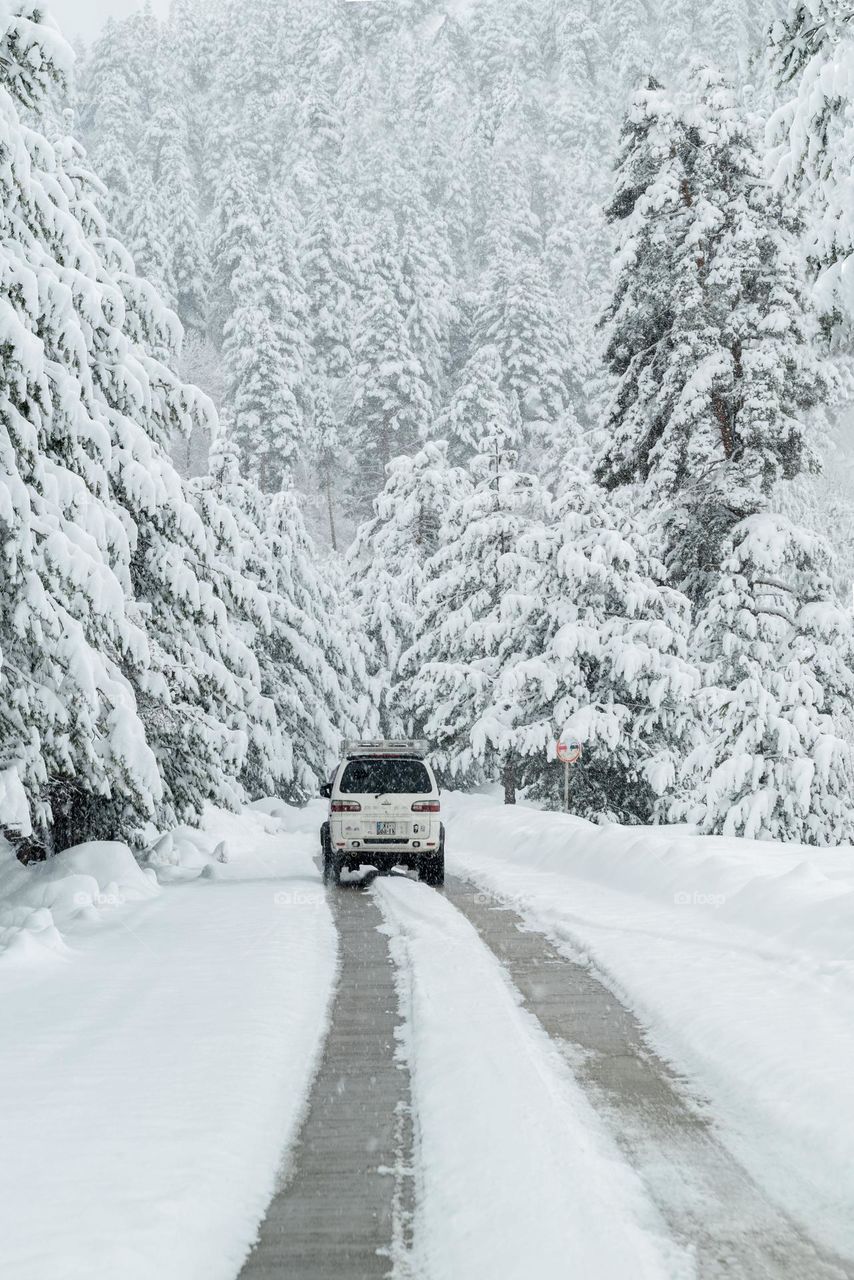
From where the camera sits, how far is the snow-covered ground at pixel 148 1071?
153 inches

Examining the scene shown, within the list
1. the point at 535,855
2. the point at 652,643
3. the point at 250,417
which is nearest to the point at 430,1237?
the point at 535,855

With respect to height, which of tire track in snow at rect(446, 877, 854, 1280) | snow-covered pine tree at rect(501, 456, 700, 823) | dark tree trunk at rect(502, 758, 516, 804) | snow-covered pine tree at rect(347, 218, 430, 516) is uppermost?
snow-covered pine tree at rect(347, 218, 430, 516)

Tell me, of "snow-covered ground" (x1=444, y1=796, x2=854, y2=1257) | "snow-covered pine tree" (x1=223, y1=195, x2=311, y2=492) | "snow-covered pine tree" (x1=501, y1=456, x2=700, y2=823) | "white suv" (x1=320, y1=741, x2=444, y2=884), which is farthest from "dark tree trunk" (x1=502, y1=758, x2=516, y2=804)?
"snow-covered pine tree" (x1=223, y1=195, x2=311, y2=492)

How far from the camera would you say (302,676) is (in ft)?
108

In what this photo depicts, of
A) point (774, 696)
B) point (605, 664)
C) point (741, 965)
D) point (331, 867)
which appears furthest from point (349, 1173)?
point (605, 664)

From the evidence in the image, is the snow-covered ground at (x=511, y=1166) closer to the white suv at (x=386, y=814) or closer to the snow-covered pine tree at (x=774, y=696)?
the white suv at (x=386, y=814)

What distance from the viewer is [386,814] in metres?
16.4

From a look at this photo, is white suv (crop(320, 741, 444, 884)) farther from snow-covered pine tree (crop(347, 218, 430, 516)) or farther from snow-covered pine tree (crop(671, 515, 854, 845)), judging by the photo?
snow-covered pine tree (crop(347, 218, 430, 516))

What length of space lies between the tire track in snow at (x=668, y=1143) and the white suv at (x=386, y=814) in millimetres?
7306

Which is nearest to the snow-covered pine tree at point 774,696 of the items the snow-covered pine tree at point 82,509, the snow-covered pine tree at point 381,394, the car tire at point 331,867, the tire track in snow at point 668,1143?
the car tire at point 331,867

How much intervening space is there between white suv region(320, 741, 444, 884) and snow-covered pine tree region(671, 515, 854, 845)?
15.2 feet

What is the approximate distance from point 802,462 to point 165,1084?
57.0ft

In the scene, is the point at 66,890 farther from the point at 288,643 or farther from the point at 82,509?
the point at 288,643

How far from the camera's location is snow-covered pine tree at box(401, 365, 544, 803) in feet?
88.6
